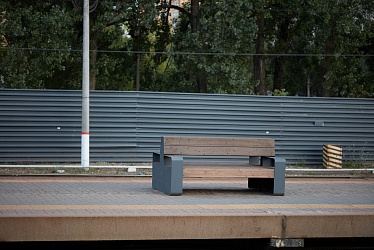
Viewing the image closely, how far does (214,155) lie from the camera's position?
39.3 feet

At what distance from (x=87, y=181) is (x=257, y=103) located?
8.02m

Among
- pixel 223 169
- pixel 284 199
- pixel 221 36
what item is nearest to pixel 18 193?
pixel 223 169

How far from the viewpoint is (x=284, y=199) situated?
1129cm

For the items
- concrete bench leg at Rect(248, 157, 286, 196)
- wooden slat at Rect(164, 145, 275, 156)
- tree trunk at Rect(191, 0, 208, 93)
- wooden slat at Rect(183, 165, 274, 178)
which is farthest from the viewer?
tree trunk at Rect(191, 0, 208, 93)

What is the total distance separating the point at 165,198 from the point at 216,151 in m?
1.42

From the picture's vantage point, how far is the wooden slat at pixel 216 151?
1172 centimetres

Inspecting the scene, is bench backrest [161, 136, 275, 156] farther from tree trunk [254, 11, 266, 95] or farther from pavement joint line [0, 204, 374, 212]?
tree trunk [254, 11, 266, 95]

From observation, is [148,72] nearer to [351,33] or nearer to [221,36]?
[221,36]

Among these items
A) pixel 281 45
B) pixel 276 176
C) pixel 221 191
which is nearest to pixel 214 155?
pixel 221 191

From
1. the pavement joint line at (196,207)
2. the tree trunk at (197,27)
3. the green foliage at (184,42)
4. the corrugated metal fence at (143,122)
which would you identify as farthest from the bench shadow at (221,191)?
the tree trunk at (197,27)

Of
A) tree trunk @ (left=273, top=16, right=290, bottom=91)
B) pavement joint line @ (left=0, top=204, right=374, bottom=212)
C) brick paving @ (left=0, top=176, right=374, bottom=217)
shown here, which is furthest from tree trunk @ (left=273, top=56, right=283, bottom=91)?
pavement joint line @ (left=0, top=204, right=374, bottom=212)

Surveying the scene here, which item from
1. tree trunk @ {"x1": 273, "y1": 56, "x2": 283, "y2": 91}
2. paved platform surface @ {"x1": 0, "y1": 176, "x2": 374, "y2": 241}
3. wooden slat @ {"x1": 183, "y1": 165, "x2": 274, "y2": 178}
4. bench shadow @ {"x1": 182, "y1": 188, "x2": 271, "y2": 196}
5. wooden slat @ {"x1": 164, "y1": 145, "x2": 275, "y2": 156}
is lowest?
bench shadow @ {"x1": 182, "y1": 188, "x2": 271, "y2": 196}

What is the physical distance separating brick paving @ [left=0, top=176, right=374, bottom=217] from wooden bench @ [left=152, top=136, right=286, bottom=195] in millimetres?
285

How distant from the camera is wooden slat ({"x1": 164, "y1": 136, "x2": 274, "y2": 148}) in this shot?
11.7 m
